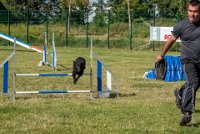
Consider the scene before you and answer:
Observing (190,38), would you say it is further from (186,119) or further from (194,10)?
(186,119)

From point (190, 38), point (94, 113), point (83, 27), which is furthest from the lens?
point (83, 27)

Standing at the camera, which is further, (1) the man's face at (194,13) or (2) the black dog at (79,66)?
(2) the black dog at (79,66)

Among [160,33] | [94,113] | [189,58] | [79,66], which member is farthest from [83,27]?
[189,58]

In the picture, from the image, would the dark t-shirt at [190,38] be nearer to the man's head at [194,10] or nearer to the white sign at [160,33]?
the man's head at [194,10]

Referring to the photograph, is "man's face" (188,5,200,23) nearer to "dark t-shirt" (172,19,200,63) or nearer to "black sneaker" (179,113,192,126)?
"dark t-shirt" (172,19,200,63)

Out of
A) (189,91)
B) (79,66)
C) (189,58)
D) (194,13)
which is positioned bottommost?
(189,91)

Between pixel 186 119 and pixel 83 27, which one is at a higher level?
pixel 83 27

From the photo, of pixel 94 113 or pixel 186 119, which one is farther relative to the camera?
pixel 94 113

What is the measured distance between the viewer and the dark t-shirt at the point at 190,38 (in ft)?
21.7

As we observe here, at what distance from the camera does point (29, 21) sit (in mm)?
32312

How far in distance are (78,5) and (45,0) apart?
60.6 ft

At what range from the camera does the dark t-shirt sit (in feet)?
21.7

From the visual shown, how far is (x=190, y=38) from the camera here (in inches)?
262

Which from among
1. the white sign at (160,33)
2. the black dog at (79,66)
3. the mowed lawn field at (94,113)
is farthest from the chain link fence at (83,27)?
the black dog at (79,66)
